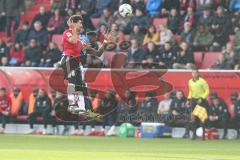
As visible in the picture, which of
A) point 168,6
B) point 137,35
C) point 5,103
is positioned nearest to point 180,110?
point 137,35

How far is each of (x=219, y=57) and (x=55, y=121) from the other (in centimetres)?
585

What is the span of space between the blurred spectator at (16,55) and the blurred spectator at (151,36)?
493cm

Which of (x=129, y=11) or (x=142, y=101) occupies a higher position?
(x=129, y=11)

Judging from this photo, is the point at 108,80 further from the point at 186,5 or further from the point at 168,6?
the point at 186,5

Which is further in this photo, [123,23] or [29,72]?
[123,23]

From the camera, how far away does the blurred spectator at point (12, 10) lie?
33188 millimetres

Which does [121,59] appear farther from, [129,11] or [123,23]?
[129,11]

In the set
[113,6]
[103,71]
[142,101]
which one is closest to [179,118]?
[142,101]

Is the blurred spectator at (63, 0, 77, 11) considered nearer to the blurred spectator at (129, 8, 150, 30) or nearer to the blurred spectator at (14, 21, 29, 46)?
the blurred spectator at (14, 21, 29, 46)

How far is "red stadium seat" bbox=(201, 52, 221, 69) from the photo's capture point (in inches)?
1059

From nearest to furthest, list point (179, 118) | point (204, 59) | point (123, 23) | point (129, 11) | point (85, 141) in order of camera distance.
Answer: point (129, 11) → point (85, 141) → point (179, 118) → point (204, 59) → point (123, 23)

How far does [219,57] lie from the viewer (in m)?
26.1

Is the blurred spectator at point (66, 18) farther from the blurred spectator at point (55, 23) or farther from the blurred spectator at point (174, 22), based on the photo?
the blurred spectator at point (174, 22)

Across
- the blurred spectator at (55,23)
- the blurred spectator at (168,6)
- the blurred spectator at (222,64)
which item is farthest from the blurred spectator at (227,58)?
the blurred spectator at (55,23)
